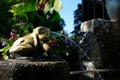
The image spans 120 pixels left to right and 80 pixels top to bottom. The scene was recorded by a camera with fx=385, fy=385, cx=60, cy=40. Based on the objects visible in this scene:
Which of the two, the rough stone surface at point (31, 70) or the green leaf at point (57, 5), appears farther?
the green leaf at point (57, 5)

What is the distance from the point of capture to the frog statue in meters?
3.69

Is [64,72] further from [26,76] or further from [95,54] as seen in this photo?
[95,54]

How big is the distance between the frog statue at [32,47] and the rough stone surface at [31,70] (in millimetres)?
255

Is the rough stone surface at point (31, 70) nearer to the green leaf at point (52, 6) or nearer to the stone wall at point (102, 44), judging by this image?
the stone wall at point (102, 44)

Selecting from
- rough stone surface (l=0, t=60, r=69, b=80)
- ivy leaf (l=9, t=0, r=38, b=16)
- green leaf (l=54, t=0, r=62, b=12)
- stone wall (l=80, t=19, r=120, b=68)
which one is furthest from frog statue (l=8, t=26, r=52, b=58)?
green leaf (l=54, t=0, r=62, b=12)

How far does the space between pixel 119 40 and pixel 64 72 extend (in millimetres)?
2679

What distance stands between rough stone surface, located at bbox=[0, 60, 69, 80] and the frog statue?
255 mm

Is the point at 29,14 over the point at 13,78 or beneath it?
over

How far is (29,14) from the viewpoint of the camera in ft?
25.9

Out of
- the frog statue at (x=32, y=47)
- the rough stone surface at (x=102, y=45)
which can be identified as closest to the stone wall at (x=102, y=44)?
the rough stone surface at (x=102, y=45)

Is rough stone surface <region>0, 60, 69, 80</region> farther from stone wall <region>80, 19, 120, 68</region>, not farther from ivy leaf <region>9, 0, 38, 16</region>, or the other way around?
ivy leaf <region>9, 0, 38, 16</region>

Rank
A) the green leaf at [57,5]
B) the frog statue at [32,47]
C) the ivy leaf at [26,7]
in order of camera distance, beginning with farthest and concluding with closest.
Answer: the green leaf at [57,5]
the ivy leaf at [26,7]
the frog statue at [32,47]

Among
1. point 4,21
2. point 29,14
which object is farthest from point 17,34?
point 4,21

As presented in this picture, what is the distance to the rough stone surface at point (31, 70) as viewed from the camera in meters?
3.31
